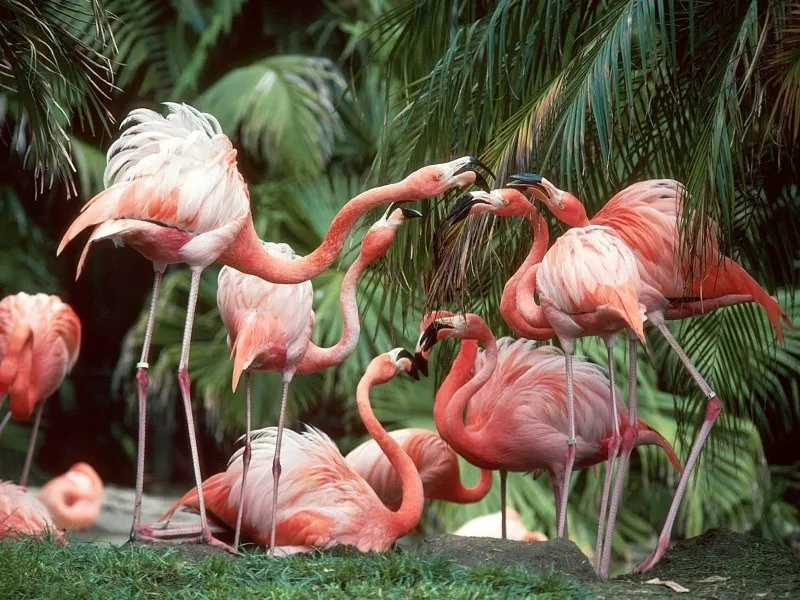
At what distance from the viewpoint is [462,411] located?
487cm

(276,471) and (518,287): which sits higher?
(518,287)

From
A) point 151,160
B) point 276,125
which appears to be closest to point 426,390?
point 276,125

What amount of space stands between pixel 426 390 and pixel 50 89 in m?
4.18

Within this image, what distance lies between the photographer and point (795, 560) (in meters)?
4.45

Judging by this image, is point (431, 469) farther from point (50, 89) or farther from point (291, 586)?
point (50, 89)

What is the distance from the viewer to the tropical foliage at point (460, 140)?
4125mm

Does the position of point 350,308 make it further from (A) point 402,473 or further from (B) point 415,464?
(B) point 415,464

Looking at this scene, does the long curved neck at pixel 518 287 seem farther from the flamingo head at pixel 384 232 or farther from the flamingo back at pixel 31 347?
the flamingo back at pixel 31 347

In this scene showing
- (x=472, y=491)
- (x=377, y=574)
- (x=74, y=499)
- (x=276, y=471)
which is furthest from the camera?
(x=74, y=499)

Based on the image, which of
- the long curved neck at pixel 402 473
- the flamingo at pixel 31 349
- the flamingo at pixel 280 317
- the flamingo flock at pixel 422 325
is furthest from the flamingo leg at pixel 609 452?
the flamingo at pixel 31 349

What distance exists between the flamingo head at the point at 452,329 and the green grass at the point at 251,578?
111 centimetres

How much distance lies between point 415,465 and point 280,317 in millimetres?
1191

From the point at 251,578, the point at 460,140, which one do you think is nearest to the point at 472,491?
the point at 460,140

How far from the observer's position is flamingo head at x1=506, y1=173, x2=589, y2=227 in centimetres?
429
